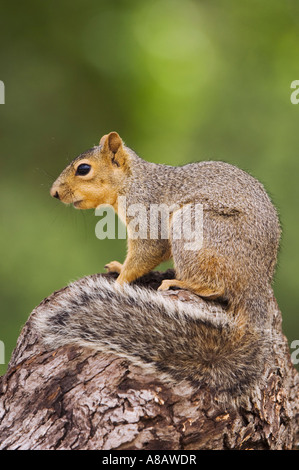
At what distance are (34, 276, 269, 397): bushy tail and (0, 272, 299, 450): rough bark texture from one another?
0.05 metres

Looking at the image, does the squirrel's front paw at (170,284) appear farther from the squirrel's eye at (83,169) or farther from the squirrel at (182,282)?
the squirrel's eye at (83,169)

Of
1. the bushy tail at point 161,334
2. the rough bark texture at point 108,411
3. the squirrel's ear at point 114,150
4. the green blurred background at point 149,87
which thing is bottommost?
the rough bark texture at point 108,411

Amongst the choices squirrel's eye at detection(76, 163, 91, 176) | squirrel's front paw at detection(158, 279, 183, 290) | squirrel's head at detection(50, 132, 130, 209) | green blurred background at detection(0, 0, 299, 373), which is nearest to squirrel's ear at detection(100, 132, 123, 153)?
Answer: squirrel's head at detection(50, 132, 130, 209)

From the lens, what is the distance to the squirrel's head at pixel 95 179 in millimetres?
2631

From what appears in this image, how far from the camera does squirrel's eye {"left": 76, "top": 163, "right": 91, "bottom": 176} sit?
263 centimetres

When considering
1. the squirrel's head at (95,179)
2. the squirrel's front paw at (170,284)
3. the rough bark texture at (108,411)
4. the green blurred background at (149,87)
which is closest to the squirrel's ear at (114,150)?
the squirrel's head at (95,179)

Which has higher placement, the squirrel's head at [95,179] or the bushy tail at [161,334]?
the squirrel's head at [95,179]

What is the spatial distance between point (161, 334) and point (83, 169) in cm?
94

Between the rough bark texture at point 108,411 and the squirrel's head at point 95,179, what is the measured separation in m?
0.76

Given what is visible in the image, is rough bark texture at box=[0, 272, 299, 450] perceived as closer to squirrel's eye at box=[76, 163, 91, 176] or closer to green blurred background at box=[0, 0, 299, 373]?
squirrel's eye at box=[76, 163, 91, 176]

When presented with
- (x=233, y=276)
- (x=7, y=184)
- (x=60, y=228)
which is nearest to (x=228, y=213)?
(x=233, y=276)

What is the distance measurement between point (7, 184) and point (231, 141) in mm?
1581

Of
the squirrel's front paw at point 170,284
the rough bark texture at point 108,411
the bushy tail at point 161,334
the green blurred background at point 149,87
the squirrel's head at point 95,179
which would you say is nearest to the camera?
the rough bark texture at point 108,411
